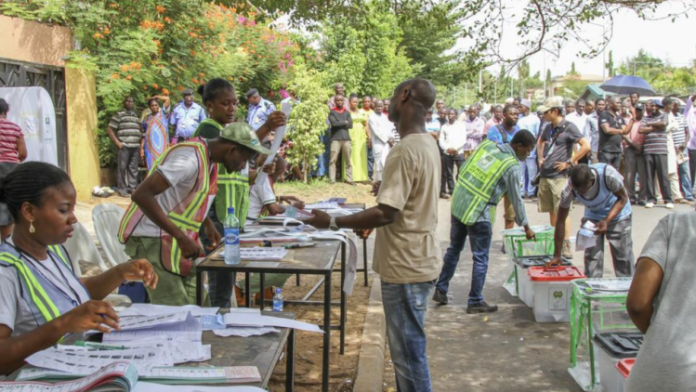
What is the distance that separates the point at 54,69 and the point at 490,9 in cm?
827

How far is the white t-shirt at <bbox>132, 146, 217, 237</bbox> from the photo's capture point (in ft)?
11.9

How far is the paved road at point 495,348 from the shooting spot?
500 centimetres

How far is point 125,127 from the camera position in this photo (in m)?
12.6

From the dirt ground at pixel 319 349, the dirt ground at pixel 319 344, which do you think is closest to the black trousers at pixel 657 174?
the dirt ground at pixel 319 344

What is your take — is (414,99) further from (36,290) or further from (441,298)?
(441,298)

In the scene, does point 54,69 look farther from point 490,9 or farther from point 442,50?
point 442,50

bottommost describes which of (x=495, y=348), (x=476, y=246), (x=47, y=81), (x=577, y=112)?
(x=495, y=348)

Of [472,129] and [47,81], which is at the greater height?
[47,81]

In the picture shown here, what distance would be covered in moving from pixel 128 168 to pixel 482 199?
28.6 ft

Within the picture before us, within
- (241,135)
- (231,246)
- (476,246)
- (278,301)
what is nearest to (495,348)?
(476,246)

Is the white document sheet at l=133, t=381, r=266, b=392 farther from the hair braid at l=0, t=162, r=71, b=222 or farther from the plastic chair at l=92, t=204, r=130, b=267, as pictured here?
the plastic chair at l=92, t=204, r=130, b=267

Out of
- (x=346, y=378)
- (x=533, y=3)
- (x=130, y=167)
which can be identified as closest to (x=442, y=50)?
(x=130, y=167)

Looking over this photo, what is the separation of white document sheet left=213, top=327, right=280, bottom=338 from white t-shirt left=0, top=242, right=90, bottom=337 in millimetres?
620

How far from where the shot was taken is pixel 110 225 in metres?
5.84
